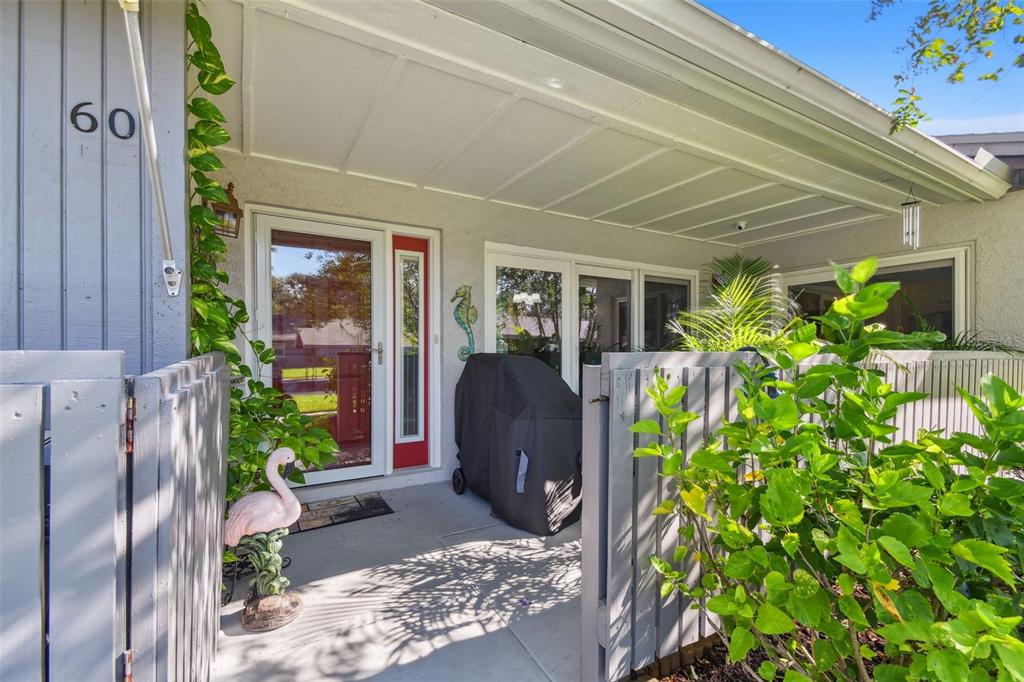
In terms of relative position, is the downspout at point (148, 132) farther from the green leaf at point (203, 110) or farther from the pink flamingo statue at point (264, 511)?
the pink flamingo statue at point (264, 511)

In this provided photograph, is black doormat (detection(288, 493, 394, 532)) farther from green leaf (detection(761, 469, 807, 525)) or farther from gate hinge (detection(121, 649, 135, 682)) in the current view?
green leaf (detection(761, 469, 807, 525))

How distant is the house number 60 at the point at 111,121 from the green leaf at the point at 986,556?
2.66 m

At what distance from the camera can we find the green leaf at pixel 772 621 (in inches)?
43.2

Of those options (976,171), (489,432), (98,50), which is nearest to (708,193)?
(976,171)

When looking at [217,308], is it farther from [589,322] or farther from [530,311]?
[589,322]

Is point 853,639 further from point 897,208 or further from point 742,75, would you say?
point 897,208

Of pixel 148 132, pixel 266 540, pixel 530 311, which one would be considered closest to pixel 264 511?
pixel 266 540

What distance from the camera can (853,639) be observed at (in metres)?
1.10

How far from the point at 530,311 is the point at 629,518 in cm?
334

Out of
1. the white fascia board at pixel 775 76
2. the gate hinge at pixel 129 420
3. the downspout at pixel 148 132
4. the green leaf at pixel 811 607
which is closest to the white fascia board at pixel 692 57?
the white fascia board at pixel 775 76

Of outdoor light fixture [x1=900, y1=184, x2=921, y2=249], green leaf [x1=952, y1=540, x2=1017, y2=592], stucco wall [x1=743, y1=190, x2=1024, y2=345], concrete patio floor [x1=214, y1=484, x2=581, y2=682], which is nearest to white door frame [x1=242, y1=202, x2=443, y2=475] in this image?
concrete patio floor [x1=214, y1=484, x2=581, y2=682]

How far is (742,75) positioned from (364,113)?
7.17ft

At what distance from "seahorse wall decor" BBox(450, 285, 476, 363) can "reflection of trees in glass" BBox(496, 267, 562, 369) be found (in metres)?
0.36

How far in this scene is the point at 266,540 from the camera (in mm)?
2049
